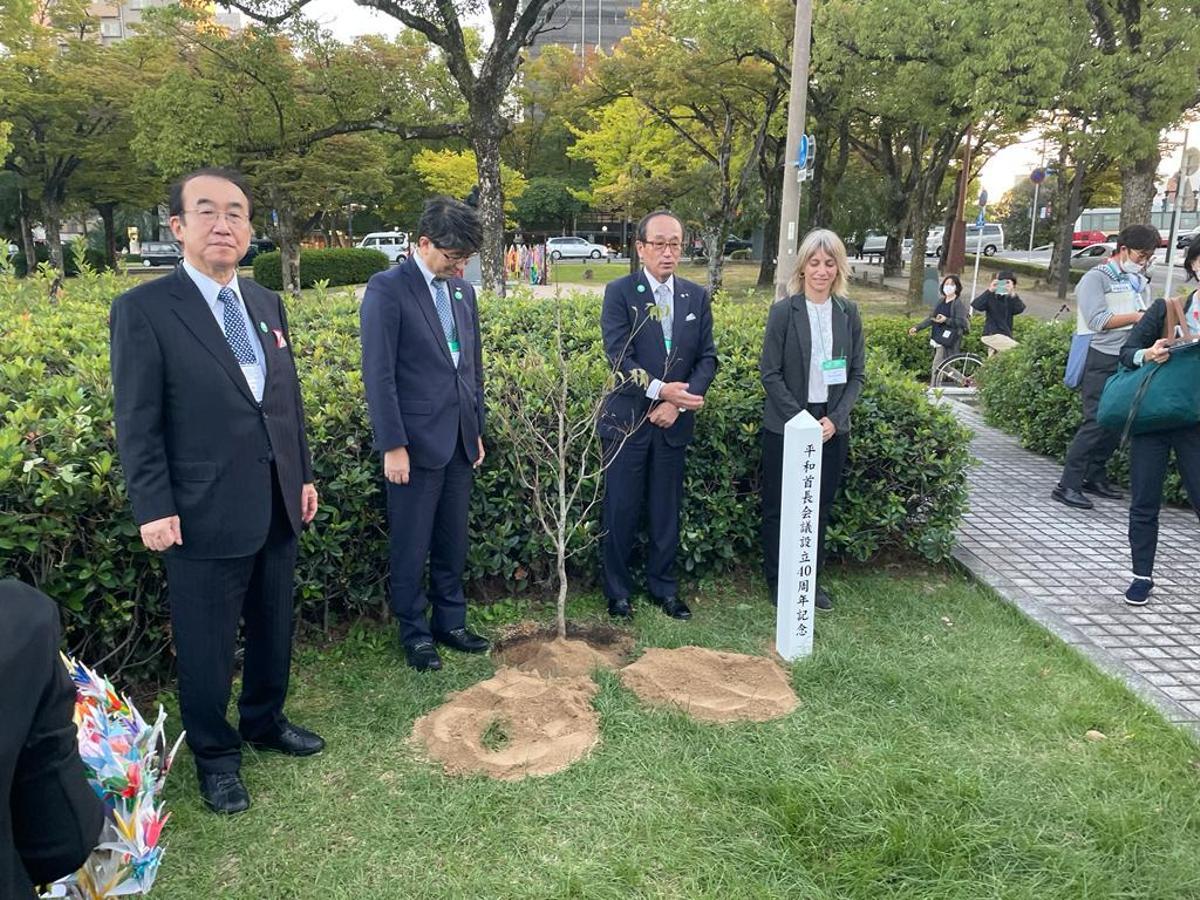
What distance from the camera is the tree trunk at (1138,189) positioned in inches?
727

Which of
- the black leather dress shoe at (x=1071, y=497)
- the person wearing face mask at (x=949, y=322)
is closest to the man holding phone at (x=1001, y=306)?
the person wearing face mask at (x=949, y=322)

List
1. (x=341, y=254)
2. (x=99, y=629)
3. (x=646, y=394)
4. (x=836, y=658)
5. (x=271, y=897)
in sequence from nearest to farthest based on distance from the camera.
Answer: (x=271, y=897) < (x=99, y=629) < (x=836, y=658) < (x=646, y=394) < (x=341, y=254)

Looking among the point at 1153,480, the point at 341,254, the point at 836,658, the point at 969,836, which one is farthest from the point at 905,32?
the point at 341,254

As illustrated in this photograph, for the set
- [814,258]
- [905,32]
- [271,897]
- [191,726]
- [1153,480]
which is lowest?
[271,897]

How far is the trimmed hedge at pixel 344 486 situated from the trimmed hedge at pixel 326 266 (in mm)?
22828

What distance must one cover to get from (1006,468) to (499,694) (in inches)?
222

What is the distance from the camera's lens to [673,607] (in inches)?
169

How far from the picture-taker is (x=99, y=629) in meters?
3.11

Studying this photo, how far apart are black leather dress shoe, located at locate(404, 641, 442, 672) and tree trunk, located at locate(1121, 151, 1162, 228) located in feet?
65.8

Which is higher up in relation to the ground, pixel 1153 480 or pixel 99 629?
pixel 1153 480

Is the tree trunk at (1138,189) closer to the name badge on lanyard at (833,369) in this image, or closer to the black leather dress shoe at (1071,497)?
the black leather dress shoe at (1071,497)

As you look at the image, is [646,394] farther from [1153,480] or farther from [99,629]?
[1153,480]

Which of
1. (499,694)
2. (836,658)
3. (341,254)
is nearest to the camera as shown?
(499,694)

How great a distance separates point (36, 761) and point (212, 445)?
4.64ft
